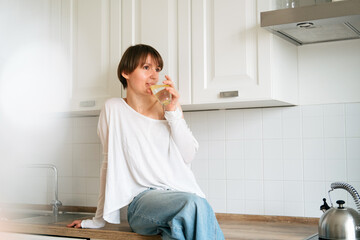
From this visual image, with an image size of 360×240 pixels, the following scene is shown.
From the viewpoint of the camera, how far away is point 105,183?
5.67 ft

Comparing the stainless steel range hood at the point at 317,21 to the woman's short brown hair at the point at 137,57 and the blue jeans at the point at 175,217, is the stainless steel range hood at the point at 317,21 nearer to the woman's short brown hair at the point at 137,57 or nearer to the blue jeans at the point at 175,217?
the woman's short brown hair at the point at 137,57

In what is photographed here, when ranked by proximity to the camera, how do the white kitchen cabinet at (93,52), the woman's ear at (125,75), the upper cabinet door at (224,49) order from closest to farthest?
the upper cabinet door at (224,49), the woman's ear at (125,75), the white kitchen cabinet at (93,52)

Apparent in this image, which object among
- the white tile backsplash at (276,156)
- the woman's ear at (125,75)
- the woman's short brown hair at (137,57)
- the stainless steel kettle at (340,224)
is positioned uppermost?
the woman's short brown hair at (137,57)

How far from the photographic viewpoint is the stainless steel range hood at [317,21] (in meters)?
1.41

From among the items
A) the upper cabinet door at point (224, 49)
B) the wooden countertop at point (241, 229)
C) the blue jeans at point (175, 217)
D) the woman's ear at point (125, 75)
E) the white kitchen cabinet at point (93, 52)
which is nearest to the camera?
the blue jeans at point (175, 217)

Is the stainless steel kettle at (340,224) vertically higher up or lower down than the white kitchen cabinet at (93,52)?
lower down

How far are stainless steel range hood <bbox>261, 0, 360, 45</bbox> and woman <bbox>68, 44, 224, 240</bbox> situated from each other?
44cm

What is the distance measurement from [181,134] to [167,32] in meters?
0.46

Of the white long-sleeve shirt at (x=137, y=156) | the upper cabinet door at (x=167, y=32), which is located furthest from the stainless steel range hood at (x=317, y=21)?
the white long-sleeve shirt at (x=137, y=156)

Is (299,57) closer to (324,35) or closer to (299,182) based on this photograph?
(324,35)

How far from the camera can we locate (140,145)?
1.71 meters

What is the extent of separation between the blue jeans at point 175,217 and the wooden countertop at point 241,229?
8cm

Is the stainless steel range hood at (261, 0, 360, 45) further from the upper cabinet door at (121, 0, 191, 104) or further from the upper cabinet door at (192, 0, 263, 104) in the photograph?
the upper cabinet door at (121, 0, 191, 104)

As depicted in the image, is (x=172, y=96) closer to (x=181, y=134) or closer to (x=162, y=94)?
(x=162, y=94)
